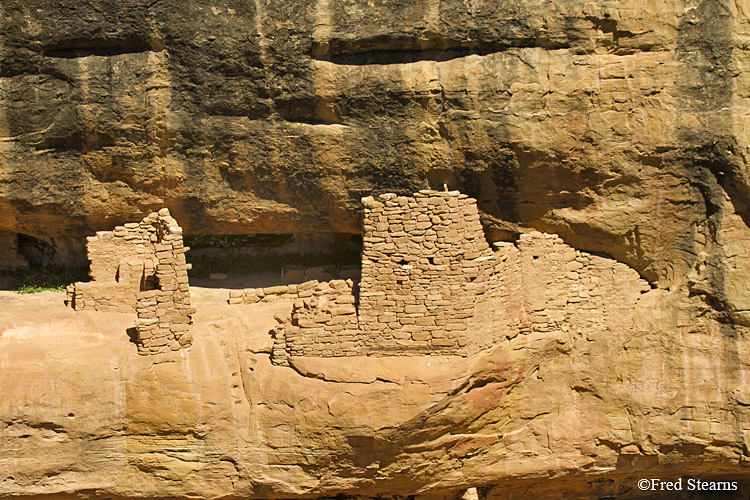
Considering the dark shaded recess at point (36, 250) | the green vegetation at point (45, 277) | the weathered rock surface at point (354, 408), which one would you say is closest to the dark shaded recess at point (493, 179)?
the weathered rock surface at point (354, 408)

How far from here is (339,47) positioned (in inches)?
308

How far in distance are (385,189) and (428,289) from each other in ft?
3.98

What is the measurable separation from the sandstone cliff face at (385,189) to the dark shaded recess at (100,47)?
2 centimetres

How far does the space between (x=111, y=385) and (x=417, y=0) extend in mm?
4954

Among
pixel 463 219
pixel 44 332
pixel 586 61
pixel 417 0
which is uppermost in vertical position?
pixel 417 0

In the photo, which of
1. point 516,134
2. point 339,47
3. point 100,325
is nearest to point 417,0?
point 339,47

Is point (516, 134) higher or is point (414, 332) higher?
point (516, 134)

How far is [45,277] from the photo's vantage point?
9508 mm

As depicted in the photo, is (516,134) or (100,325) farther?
(100,325)

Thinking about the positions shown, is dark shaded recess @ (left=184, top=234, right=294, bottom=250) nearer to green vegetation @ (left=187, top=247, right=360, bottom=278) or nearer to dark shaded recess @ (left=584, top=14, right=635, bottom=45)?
→ green vegetation @ (left=187, top=247, right=360, bottom=278)

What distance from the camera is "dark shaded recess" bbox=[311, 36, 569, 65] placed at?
7734mm

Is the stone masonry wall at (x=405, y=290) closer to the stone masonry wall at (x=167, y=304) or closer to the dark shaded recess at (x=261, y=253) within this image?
the stone masonry wall at (x=167, y=304)

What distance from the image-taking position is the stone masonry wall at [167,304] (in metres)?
7.85

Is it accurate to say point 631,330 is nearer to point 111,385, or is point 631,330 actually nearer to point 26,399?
point 111,385
